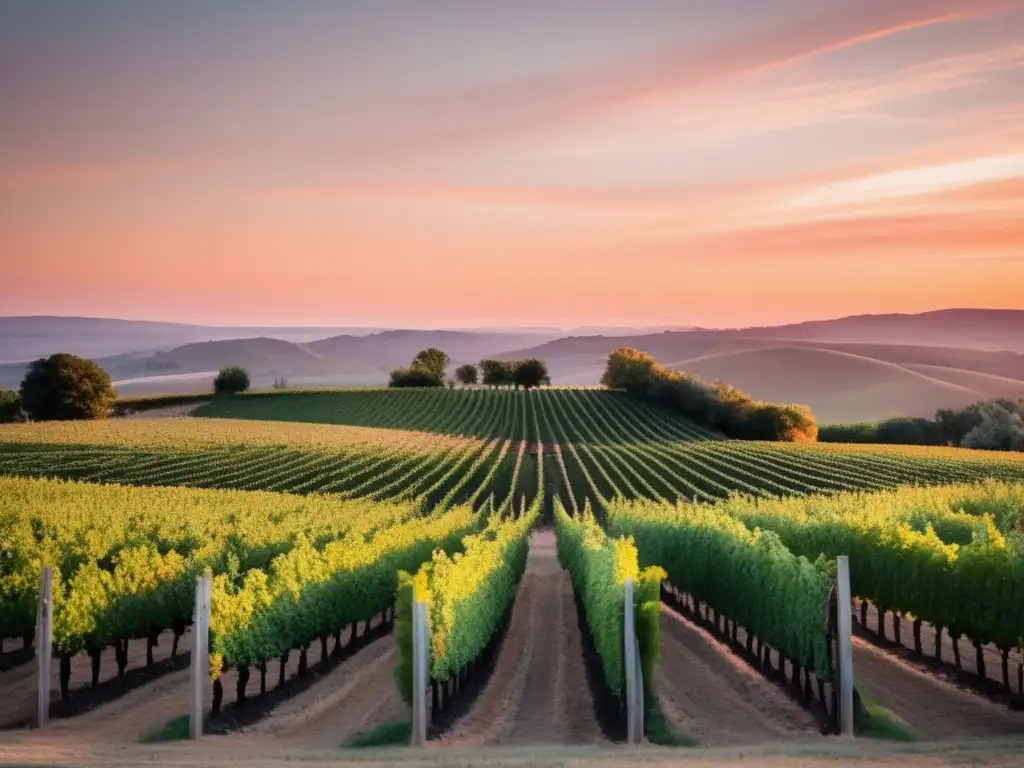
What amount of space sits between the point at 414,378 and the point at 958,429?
77.7 meters

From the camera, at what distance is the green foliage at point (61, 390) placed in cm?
10594

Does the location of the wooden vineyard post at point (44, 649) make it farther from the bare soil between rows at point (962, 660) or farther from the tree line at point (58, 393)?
the tree line at point (58, 393)

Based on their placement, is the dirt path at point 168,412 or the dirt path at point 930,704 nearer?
the dirt path at point 930,704

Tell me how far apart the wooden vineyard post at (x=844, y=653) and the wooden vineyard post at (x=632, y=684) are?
2.83 m

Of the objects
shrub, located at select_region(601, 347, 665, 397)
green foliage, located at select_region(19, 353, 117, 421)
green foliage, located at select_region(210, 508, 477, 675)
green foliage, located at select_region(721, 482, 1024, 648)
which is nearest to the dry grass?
green foliage, located at select_region(19, 353, 117, 421)

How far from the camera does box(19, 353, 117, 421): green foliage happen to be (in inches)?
4171

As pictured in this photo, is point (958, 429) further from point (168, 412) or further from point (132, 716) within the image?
point (132, 716)

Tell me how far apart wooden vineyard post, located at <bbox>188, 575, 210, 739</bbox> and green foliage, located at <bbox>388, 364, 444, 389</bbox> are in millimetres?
133657

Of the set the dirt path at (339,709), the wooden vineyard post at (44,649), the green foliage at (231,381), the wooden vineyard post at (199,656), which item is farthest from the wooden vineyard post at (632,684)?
the green foliage at (231,381)

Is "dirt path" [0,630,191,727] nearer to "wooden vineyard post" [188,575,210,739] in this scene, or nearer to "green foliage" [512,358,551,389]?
"wooden vineyard post" [188,575,210,739]

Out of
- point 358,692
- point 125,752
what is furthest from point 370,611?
point 125,752

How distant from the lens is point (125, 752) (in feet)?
38.1

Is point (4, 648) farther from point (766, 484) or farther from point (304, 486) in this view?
point (766, 484)

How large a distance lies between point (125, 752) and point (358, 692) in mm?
6052
